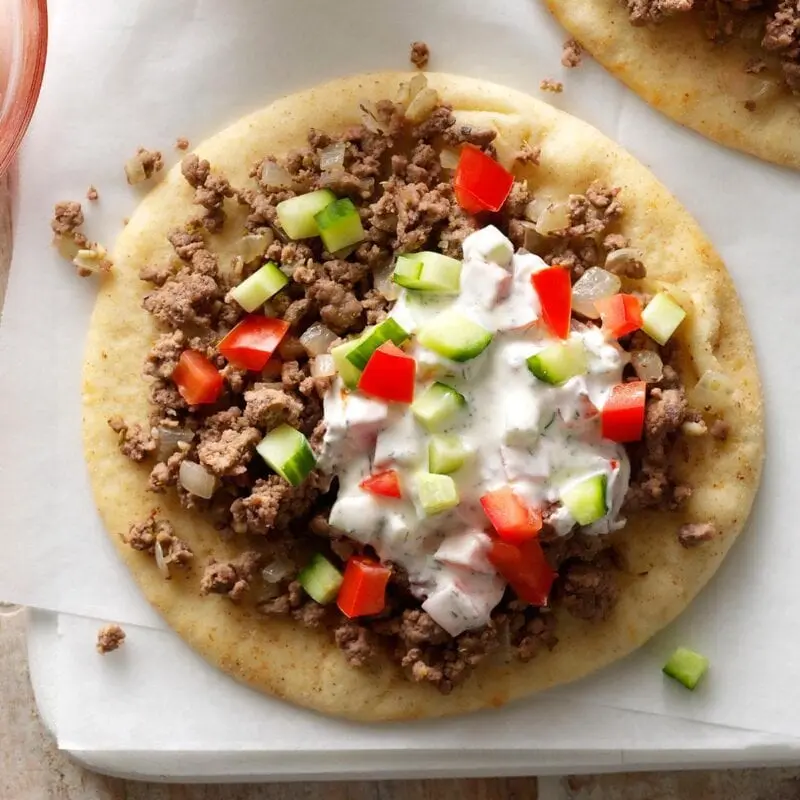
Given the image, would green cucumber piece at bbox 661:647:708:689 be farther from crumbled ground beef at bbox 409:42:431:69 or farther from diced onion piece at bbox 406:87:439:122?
crumbled ground beef at bbox 409:42:431:69

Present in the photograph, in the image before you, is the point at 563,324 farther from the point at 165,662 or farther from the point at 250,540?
the point at 165,662

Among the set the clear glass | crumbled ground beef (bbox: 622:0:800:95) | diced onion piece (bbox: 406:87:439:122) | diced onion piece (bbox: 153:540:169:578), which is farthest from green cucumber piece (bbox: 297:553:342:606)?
crumbled ground beef (bbox: 622:0:800:95)

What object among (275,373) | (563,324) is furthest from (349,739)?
(563,324)

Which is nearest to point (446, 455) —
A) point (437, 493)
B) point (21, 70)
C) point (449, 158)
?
point (437, 493)

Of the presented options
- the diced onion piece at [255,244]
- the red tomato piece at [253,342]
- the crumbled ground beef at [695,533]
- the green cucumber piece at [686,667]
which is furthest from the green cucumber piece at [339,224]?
the green cucumber piece at [686,667]

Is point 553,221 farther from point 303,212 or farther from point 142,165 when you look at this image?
point 142,165

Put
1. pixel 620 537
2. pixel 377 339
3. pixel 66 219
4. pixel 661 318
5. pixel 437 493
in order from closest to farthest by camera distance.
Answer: pixel 437 493 → pixel 377 339 → pixel 661 318 → pixel 620 537 → pixel 66 219
